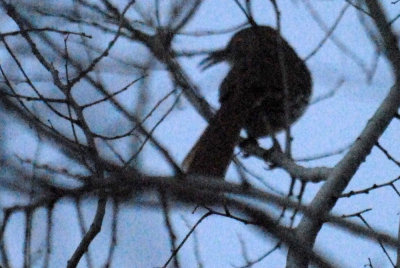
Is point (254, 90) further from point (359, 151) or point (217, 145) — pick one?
point (359, 151)

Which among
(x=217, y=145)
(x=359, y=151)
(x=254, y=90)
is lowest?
(x=359, y=151)

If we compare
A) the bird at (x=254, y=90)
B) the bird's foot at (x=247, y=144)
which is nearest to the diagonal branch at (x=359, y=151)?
the bird at (x=254, y=90)

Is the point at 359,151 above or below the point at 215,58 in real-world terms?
below

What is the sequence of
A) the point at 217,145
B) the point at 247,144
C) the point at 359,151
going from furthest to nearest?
the point at 247,144 < the point at 217,145 < the point at 359,151

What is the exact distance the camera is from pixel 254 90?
5.70 m

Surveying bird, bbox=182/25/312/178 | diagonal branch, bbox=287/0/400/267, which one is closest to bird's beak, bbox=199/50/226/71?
bird, bbox=182/25/312/178

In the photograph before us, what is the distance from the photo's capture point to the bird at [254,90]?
205 inches

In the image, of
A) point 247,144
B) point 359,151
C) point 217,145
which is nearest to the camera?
point 359,151

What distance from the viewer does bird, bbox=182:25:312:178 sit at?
5219 mm

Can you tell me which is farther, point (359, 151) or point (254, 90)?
point (254, 90)

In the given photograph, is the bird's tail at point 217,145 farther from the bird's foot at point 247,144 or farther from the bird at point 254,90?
the bird's foot at point 247,144

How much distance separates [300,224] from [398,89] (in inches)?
34.9

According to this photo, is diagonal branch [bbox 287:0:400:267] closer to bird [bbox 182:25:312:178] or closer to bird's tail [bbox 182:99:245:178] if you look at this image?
bird's tail [bbox 182:99:245:178]

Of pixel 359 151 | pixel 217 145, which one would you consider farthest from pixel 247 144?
pixel 359 151
